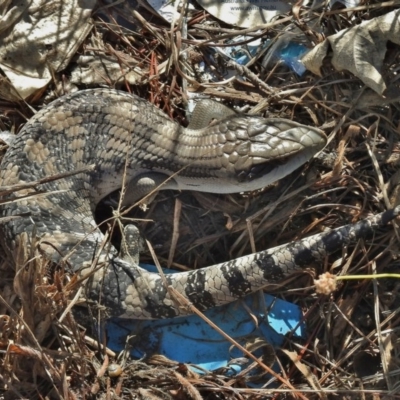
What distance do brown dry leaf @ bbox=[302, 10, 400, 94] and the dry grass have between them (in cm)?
12

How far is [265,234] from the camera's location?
375cm

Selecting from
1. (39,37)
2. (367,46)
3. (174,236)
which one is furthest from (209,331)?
(39,37)

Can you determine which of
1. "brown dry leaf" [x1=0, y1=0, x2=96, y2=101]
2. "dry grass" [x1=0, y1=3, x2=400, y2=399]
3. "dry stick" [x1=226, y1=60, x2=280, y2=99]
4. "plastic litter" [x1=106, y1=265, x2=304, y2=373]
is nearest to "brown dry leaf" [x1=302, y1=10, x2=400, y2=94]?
"dry grass" [x1=0, y1=3, x2=400, y2=399]

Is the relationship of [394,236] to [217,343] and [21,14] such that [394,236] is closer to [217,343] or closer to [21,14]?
[217,343]

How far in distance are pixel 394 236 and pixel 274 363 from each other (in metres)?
0.94

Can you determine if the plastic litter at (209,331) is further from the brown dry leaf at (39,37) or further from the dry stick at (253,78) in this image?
the brown dry leaf at (39,37)

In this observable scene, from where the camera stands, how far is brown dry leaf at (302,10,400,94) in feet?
12.1

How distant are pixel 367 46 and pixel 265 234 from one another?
1.19 meters

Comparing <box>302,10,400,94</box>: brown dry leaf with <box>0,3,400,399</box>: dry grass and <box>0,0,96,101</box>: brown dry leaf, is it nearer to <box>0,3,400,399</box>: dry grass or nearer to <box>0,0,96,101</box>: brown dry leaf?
<box>0,3,400,399</box>: dry grass

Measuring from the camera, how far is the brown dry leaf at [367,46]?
12.1 feet

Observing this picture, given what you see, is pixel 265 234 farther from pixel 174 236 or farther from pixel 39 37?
pixel 39 37

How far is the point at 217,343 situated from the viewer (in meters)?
3.64

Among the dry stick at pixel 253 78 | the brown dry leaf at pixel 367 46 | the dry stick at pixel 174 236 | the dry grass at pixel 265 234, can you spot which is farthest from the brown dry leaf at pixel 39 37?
the brown dry leaf at pixel 367 46

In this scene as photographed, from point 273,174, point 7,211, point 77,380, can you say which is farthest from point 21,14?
point 77,380
